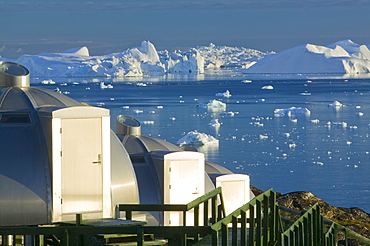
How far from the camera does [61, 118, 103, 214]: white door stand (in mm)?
10664

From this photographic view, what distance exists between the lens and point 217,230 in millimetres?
6445

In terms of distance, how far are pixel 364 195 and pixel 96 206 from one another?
2600 cm

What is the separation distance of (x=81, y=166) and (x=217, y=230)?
4.67 m

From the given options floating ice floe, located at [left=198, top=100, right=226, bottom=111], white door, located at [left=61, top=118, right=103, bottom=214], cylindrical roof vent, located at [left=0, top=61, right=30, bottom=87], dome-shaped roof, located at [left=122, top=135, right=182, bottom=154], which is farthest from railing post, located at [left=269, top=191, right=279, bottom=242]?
floating ice floe, located at [left=198, top=100, right=226, bottom=111]

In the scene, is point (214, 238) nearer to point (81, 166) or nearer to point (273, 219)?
point (273, 219)

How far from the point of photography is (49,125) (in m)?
10.9

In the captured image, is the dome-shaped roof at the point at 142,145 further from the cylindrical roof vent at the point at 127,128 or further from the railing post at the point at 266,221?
the railing post at the point at 266,221

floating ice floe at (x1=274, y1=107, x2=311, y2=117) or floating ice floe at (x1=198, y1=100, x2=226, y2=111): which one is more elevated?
floating ice floe at (x1=198, y1=100, x2=226, y2=111)

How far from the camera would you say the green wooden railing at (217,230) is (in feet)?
21.9

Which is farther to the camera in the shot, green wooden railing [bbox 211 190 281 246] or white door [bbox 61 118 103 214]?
white door [bbox 61 118 103 214]

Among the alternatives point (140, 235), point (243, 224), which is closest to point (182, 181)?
point (243, 224)

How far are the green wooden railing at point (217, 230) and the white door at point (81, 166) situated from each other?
1206mm

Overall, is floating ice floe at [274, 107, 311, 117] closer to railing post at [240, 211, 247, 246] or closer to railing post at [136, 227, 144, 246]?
railing post at [240, 211, 247, 246]

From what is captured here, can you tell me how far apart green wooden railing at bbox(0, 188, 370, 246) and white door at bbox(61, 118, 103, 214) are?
121 cm
